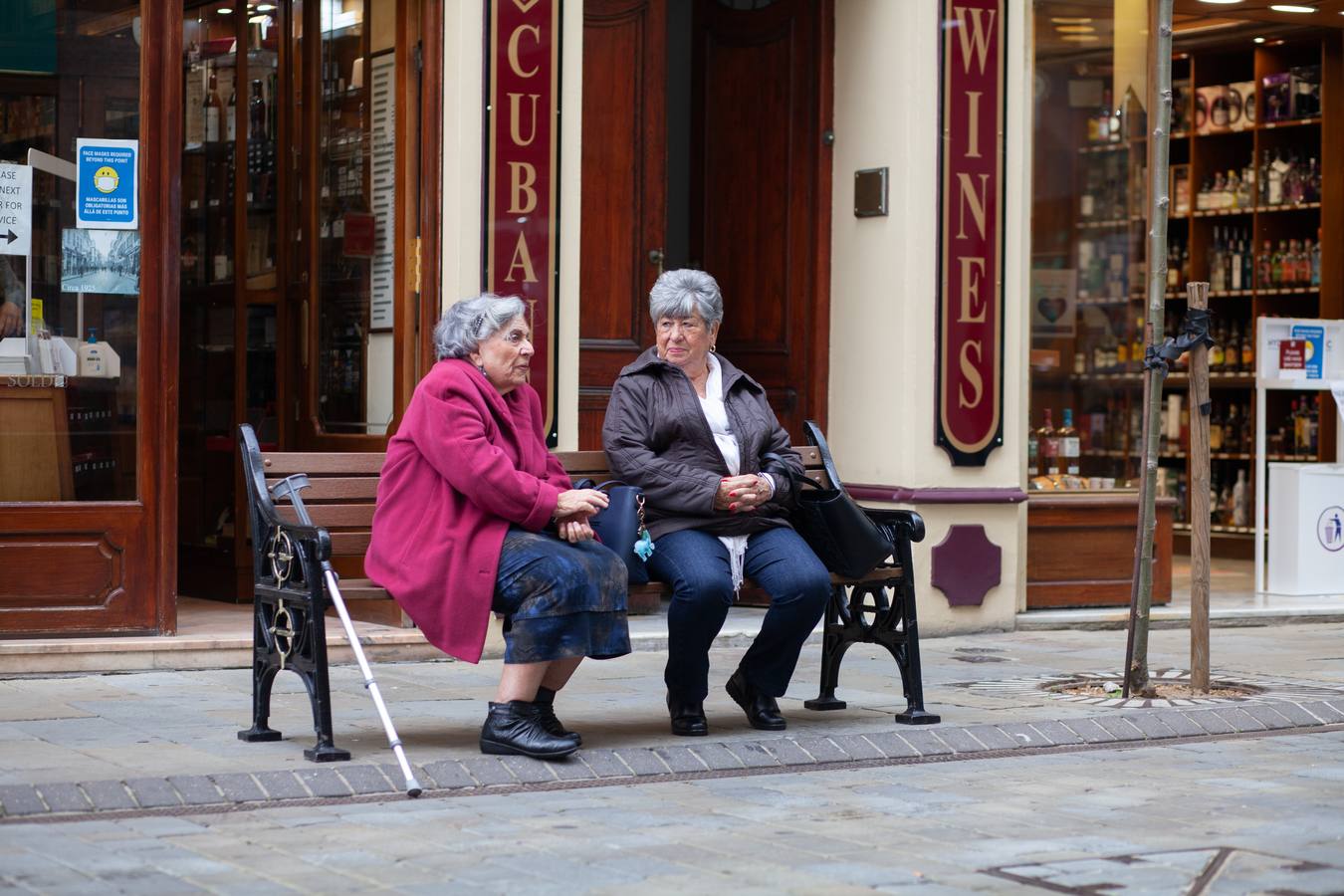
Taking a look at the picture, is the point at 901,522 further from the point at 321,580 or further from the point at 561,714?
the point at 321,580

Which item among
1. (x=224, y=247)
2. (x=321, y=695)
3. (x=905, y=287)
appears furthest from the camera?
(x=224, y=247)

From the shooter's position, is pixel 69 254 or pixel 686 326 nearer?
pixel 686 326

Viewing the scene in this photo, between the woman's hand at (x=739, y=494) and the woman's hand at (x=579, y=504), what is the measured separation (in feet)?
1.78

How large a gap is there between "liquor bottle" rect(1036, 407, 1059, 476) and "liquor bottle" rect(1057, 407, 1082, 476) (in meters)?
0.04

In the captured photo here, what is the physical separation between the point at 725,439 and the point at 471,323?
3.51 feet

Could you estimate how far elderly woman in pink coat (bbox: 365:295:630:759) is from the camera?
5.88 m

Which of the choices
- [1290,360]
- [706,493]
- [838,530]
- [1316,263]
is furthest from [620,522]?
[1316,263]

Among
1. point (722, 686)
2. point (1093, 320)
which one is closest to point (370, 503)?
point (722, 686)

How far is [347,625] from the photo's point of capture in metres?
5.67

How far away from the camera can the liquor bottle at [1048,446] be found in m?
10.4

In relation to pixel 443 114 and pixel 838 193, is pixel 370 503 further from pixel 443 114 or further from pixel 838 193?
pixel 838 193

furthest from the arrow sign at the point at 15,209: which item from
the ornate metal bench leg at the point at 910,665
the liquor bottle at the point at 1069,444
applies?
the liquor bottle at the point at 1069,444

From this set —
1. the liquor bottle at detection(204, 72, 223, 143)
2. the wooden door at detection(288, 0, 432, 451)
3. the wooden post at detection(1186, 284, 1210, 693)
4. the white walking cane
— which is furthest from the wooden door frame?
the wooden post at detection(1186, 284, 1210, 693)

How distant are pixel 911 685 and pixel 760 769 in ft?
2.99
